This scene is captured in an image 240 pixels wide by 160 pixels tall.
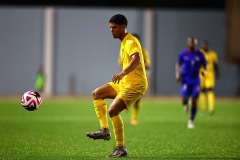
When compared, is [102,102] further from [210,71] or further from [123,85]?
[210,71]

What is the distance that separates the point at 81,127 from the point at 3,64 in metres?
25.6

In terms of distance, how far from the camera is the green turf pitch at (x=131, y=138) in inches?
445

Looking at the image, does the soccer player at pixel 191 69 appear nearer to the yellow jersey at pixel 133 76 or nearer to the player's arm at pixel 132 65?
the yellow jersey at pixel 133 76

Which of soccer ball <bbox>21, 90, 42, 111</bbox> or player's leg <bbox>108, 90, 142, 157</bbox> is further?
soccer ball <bbox>21, 90, 42, 111</bbox>

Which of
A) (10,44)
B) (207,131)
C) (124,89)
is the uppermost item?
(10,44)

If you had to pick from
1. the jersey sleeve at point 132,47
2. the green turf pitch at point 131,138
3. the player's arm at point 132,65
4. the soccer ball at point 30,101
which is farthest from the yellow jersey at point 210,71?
the player's arm at point 132,65

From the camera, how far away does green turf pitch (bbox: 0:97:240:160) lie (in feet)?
37.1

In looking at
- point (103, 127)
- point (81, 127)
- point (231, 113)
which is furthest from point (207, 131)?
point (231, 113)

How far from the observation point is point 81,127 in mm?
18000

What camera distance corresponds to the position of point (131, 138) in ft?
48.0

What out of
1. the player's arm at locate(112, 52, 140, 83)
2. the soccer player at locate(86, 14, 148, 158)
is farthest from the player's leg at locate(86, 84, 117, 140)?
the player's arm at locate(112, 52, 140, 83)

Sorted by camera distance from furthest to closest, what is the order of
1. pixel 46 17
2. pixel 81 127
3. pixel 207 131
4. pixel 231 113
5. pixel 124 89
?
pixel 46 17
pixel 231 113
pixel 81 127
pixel 207 131
pixel 124 89

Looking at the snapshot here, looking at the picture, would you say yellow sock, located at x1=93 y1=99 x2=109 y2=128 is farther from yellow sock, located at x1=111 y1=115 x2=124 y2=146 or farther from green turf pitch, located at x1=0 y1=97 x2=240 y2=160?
green turf pitch, located at x1=0 y1=97 x2=240 y2=160

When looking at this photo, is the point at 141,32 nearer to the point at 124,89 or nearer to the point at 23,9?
the point at 23,9
